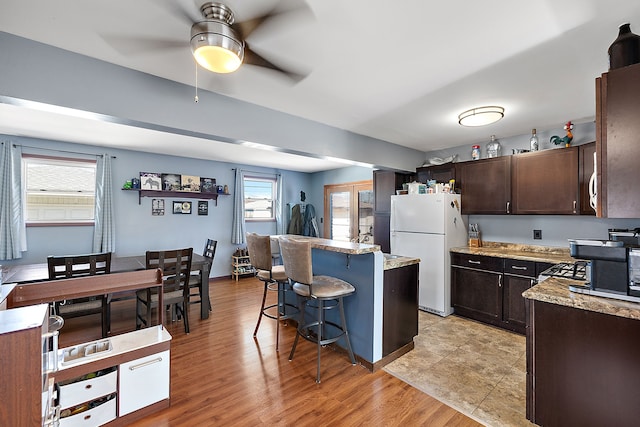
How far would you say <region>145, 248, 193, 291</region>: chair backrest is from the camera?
2.96m

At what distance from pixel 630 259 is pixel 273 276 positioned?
2573 millimetres

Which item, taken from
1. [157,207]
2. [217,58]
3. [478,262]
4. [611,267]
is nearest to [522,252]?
[478,262]

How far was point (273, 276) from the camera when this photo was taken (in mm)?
2883

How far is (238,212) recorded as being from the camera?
228 inches

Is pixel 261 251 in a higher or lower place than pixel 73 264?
higher

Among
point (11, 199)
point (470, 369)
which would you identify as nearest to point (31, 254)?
point (11, 199)

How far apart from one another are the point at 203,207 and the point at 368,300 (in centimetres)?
422

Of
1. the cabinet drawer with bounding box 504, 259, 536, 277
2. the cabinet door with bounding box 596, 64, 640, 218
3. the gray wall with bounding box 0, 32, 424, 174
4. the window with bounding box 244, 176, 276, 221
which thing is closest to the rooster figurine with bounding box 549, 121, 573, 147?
the cabinet drawer with bounding box 504, 259, 536, 277

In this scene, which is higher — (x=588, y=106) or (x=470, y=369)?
(x=588, y=106)

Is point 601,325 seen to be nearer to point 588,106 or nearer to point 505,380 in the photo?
point 505,380

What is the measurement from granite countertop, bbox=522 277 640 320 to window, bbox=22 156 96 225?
18.8ft

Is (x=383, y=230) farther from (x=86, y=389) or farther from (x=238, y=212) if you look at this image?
(x=86, y=389)

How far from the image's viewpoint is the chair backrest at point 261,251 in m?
Answer: 2.69

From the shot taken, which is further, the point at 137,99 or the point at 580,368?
the point at 137,99
